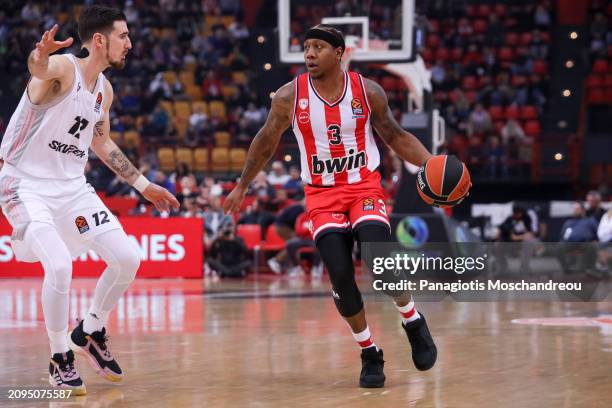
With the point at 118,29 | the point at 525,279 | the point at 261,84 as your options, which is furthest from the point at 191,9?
the point at 118,29

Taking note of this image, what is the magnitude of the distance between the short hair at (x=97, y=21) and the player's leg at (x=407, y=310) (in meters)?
1.99

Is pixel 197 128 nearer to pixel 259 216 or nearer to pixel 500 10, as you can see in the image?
pixel 259 216

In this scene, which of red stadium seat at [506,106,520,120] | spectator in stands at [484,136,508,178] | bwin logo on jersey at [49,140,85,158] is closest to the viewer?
bwin logo on jersey at [49,140,85,158]

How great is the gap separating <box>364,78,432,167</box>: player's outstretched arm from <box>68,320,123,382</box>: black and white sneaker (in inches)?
88.6

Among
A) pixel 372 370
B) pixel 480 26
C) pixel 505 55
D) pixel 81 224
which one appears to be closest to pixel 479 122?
pixel 505 55

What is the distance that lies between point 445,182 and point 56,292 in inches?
96.7

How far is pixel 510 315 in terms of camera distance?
430 inches

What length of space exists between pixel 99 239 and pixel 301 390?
1.56 meters

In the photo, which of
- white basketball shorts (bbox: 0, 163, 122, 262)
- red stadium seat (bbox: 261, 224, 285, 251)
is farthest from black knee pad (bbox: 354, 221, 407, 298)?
red stadium seat (bbox: 261, 224, 285, 251)

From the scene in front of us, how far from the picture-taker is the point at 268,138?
7066 millimetres

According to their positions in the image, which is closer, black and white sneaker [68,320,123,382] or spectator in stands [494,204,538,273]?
black and white sneaker [68,320,123,382]

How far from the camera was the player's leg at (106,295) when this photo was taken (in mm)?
6574

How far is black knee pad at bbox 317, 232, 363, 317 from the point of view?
661cm

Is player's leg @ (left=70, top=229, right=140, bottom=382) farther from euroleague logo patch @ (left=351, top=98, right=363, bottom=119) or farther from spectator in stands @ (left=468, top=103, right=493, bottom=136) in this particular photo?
spectator in stands @ (left=468, top=103, right=493, bottom=136)
